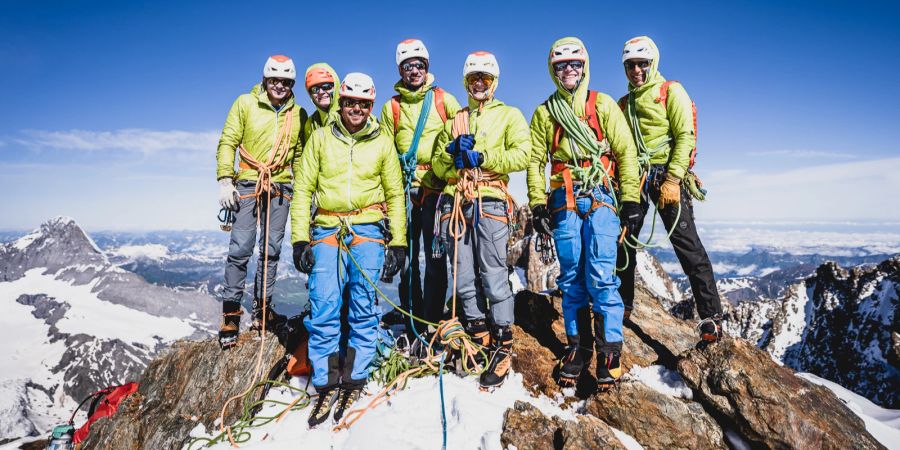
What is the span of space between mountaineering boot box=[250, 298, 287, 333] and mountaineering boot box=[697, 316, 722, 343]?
7054mm

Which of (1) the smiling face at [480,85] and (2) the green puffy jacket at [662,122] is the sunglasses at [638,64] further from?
(1) the smiling face at [480,85]

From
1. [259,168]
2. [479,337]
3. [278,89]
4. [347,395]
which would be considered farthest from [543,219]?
[278,89]

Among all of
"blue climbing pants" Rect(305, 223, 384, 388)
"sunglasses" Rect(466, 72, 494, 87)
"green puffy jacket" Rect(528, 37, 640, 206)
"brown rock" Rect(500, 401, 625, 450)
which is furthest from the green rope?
"sunglasses" Rect(466, 72, 494, 87)

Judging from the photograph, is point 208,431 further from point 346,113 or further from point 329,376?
point 346,113

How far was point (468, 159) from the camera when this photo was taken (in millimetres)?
5250

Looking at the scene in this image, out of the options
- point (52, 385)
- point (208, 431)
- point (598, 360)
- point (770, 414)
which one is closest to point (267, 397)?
point (208, 431)

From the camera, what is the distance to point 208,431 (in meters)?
6.21

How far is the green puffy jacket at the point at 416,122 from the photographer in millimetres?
6449

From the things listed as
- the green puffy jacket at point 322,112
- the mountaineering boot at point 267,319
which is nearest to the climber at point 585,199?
the green puffy jacket at point 322,112

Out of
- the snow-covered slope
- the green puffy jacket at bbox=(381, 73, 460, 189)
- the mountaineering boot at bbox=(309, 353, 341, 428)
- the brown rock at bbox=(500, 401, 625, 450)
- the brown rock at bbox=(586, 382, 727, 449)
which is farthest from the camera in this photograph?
the snow-covered slope

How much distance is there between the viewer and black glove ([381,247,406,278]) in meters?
5.66

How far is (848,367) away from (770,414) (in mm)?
12808

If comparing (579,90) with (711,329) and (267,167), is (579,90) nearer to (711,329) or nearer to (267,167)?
(711,329)

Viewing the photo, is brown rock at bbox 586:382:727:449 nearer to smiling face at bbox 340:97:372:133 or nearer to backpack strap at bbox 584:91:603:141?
backpack strap at bbox 584:91:603:141
